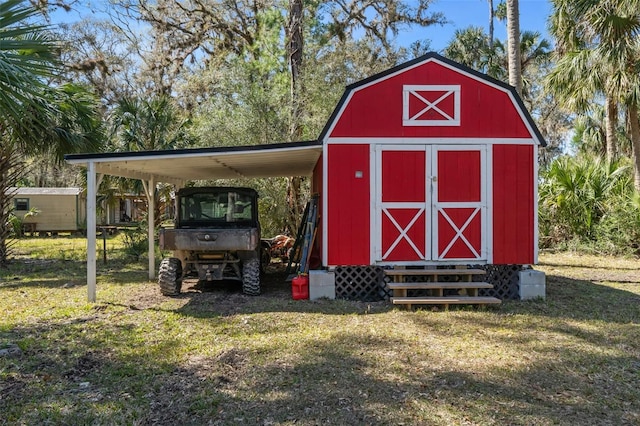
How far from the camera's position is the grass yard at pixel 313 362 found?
12.0 ft

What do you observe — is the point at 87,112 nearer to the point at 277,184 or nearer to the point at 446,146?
the point at 277,184

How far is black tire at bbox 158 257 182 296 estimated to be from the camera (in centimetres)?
788

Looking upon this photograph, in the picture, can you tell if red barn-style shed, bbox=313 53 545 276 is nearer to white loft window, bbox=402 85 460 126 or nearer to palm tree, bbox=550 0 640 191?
white loft window, bbox=402 85 460 126

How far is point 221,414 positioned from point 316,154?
5.63m

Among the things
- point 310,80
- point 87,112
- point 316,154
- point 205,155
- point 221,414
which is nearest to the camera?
point 221,414

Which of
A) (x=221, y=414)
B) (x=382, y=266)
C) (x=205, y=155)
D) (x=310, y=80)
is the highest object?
(x=310, y=80)

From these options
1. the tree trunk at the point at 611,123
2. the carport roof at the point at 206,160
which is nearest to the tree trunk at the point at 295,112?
the carport roof at the point at 206,160

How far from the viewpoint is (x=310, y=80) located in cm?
1464

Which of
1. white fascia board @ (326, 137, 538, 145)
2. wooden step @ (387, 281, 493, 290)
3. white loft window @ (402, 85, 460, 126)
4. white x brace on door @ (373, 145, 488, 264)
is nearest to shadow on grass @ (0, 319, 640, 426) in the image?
wooden step @ (387, 281, 493, 290)

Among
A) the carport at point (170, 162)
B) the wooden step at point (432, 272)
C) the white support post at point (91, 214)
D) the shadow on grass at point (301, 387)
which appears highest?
the carport at point (170, 162)

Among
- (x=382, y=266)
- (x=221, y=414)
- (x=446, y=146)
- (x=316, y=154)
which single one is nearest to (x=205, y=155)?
(x=316, y=154)

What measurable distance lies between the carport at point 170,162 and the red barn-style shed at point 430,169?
87cm

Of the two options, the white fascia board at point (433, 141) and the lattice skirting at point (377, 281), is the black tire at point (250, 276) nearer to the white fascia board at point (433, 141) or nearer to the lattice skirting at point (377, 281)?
the lattice skirting at point (377, 281)

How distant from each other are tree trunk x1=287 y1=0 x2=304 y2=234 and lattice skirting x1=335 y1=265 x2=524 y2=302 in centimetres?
665
